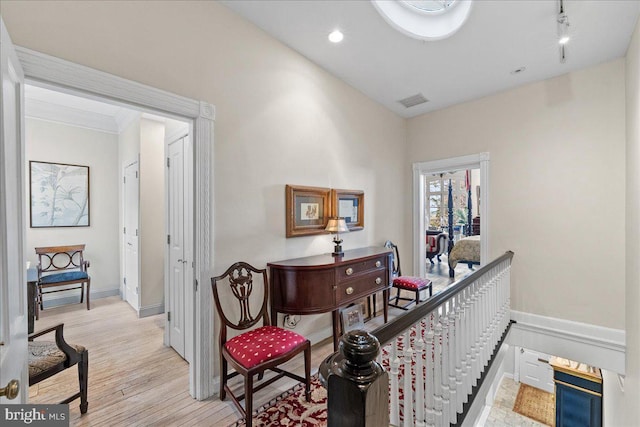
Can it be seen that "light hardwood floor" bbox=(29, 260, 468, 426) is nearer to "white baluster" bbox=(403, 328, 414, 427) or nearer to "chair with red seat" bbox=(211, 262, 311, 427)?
"chair with red seat" bbox=(211, 262, 311, 427)

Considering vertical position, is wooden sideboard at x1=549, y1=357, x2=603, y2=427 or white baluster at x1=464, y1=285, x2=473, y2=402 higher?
white baluster at x1=464, y1=285, x2=473, y2=402

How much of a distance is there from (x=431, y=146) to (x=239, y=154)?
10.4 ft

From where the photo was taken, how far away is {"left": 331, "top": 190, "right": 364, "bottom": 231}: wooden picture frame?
10.7ft

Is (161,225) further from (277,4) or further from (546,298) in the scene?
(546,298)

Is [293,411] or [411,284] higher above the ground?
[411,284]

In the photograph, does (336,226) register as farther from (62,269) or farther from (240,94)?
(62,269)

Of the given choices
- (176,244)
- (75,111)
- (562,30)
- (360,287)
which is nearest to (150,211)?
(176,244)

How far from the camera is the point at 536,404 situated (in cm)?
387

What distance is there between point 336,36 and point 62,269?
16.1ft

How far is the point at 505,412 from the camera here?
3746mm

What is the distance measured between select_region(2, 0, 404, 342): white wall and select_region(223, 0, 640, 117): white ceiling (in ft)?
0.84

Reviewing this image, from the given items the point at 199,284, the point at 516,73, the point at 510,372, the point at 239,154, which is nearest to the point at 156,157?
the point at 239,154

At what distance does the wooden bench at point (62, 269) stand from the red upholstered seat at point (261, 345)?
3.26m

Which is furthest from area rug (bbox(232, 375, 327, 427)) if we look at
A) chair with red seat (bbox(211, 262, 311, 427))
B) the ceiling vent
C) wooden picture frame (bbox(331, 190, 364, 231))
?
the ceiling vent
